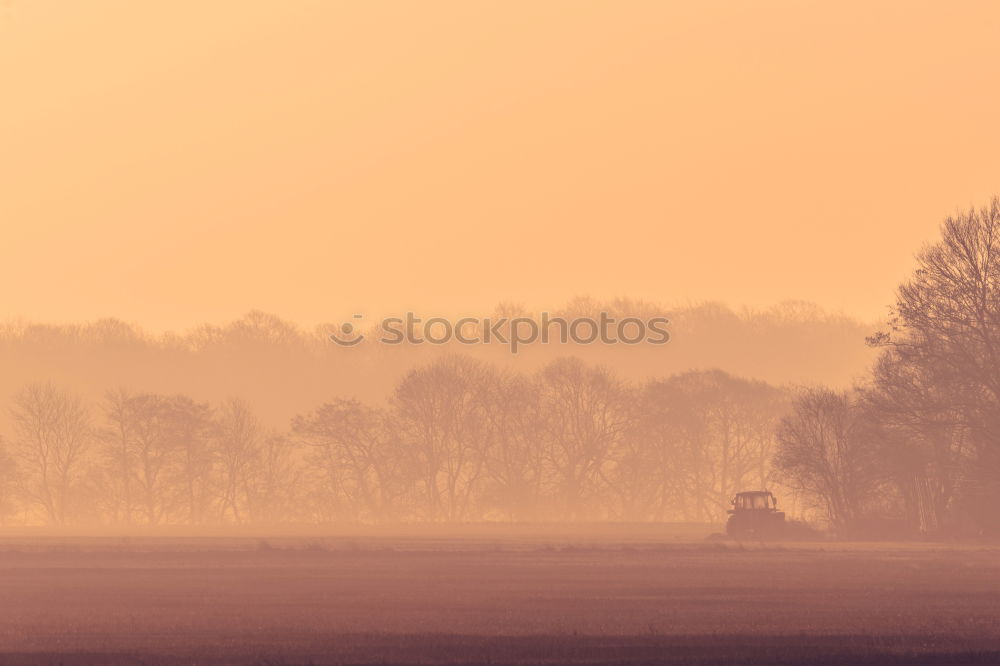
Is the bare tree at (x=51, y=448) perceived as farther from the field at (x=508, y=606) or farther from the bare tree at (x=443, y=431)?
the field at (x=508, y=606)

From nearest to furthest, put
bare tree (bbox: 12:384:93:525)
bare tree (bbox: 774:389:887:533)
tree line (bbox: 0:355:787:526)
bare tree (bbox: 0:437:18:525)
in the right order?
bare tree (bbox: 774:389:887:533) < tree line (bbox: 0:355:787:526) < bare tree (bbox: 0:437:18:525) < bare tree (bbox: 12:384:93:525)

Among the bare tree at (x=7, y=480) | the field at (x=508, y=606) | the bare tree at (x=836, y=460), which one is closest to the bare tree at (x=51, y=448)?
the bare tree at (x=7, y=480)

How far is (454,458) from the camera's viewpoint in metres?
159

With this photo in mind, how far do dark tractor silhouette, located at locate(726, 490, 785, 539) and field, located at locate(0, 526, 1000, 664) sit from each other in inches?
440

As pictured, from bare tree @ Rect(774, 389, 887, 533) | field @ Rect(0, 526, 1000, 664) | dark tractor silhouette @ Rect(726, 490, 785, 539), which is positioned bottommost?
field @ Rect(0, 526, 1000, 664)

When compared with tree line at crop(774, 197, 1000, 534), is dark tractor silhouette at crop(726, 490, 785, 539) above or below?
below

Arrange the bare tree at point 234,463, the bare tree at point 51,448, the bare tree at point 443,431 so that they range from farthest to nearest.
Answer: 1. the bare tree at point 51,448
2. the bare tree at point 234,463
3. the bare tree at point 443,431

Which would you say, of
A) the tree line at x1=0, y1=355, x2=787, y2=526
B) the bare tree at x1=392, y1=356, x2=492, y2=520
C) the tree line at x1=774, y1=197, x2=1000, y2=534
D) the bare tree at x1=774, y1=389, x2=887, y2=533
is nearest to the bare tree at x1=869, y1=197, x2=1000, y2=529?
the tree line at x1=774, y1=197, x2=1000, y2=534

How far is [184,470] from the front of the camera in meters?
157

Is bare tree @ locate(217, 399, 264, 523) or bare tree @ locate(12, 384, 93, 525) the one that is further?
bare tree @ locate(12, 384, 93, 525)

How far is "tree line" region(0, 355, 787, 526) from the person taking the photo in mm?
152500

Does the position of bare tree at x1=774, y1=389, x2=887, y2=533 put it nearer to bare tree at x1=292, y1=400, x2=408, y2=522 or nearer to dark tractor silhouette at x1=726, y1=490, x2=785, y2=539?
dark tractor silhouette at x1=726, y1=490, x2=785, y2=539

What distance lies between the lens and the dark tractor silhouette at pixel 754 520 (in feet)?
306

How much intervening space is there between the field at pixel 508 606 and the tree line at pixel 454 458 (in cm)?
7066
